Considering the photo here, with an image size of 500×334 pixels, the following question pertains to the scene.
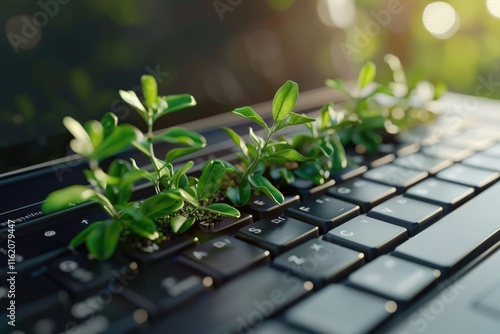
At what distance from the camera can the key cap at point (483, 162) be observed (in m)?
0.51

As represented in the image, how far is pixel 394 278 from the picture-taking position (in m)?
0.31

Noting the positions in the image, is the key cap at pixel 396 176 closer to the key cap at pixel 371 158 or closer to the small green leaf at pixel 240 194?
the key cap at pixel 371 158

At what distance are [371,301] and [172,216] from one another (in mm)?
141

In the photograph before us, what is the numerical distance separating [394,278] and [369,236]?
0.05 m

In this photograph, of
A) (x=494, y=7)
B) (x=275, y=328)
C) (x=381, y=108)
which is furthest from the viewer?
(x=494, y=7)

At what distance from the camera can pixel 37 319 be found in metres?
0.27

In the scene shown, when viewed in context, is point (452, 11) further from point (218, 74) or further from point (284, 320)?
point (284, 320)

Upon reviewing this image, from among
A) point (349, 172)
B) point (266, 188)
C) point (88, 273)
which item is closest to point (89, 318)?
point (88, 273)

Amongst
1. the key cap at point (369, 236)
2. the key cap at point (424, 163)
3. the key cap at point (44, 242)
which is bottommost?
the key cap at point (424, 163)

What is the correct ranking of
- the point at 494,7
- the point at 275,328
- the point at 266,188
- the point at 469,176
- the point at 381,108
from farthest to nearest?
the point at 494,7 < the point at 381,108 < the point at 469,176 < the point at 266,188 < the point at 275,328

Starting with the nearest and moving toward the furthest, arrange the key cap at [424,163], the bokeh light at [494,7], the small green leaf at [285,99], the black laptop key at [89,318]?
the black laptop key at [89,318] < the small green leaf at [285,99] < the key cap at [424,163] < the bokeh light at [494,7]

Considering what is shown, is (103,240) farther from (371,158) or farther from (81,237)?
(371,158)

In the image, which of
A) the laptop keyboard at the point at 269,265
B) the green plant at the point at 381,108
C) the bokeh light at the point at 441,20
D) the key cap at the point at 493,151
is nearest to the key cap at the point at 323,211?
the laptop keyboard at the point at 269,265

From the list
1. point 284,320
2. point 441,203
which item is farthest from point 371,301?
point 441,203
